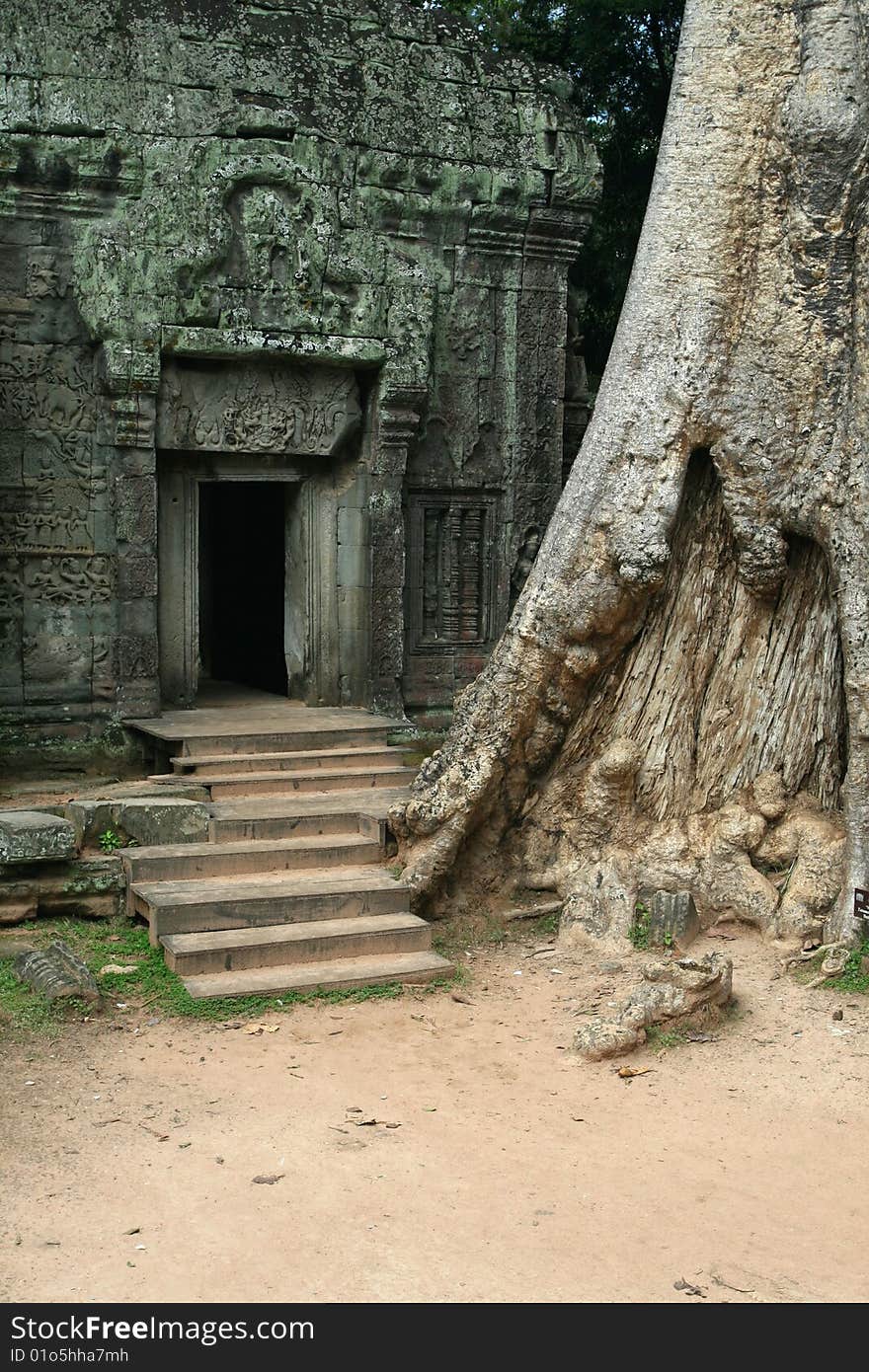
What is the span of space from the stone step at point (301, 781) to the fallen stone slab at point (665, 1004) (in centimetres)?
282

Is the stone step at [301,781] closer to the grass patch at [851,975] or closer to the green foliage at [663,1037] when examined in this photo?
the grass patch at [851,975]

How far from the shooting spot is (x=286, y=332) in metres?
9.10

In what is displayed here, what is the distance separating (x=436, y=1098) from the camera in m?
5.35

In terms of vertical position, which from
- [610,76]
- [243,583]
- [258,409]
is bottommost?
[243,583]

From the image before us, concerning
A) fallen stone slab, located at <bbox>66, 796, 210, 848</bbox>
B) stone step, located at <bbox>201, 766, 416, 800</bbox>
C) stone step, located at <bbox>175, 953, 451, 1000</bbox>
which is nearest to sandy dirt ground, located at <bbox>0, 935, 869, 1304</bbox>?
stone step, located at <bbox>175, 953, 451, 1000</bbox>

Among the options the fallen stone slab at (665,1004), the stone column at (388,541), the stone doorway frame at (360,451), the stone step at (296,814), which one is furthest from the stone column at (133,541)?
the fallen stone slab at (665,1004)

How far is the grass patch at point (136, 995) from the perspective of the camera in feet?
19.8

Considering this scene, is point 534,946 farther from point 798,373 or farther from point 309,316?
point 309,316

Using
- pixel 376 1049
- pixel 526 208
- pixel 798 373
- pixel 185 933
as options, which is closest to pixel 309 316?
pixel 526 208

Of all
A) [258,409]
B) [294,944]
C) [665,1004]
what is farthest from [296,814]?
[258,409]

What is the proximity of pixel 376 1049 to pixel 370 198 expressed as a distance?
5.89 metres

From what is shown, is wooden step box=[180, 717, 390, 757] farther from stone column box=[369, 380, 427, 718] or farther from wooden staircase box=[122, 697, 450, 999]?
stone column box=[369, 380, 427, 718]

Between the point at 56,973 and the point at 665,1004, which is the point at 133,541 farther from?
the point at 665,1004

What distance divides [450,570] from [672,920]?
391 centimetres
